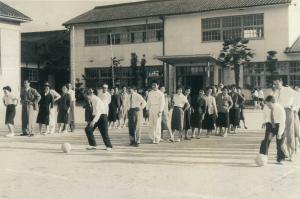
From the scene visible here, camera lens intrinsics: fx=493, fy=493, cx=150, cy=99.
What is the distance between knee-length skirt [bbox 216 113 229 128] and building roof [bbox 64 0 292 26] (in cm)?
1692

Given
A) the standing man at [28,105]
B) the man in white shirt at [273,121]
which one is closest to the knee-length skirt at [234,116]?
the standing man at [28,105]

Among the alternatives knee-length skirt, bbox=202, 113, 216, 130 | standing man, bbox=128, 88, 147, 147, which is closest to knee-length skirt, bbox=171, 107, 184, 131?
standing man, bbox=128, 88, 147, 147

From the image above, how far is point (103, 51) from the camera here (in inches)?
1539

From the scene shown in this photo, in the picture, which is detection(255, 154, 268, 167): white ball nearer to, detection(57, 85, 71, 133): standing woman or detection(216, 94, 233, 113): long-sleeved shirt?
detection(216, 94, 233, 113): long-sleeved shirt

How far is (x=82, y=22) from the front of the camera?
39562 mm

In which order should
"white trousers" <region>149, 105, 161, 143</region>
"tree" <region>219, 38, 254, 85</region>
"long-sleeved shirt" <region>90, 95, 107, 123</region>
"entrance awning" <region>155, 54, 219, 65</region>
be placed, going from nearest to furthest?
"long-sleeved shirt" <region>90, 95, 107, 123</region> → "white trousers" <region>149, 105, 161, 143</region> → "tree" <region>219, 38, 254, 85</region> → "entrance awning" <region>155, 54, 219, 65</region>

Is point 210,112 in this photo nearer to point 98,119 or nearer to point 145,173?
point 98,119

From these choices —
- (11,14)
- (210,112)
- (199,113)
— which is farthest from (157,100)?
(11,14)

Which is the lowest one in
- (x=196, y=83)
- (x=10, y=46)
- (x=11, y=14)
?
(x=196, y=83)

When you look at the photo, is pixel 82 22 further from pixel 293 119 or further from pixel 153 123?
pixel 293 119

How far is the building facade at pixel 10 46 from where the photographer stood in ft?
105

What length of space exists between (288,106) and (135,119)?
14.3 feet

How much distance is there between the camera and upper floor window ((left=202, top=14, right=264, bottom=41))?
3206 centimetres

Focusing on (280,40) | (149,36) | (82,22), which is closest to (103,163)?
(280,40)
